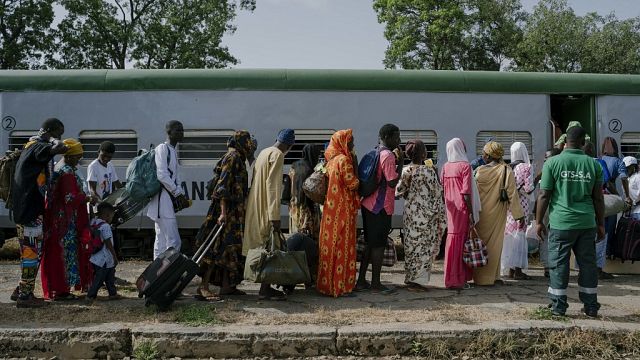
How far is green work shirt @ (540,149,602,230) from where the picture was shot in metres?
4.77

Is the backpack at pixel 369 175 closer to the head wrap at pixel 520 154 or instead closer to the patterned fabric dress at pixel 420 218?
the patterned fabric dress at pixel 420 218

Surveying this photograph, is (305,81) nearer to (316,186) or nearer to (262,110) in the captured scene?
(262,110)

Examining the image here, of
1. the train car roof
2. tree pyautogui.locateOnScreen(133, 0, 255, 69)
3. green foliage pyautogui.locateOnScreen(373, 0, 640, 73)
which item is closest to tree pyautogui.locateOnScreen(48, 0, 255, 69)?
tree pyautogui.locateOnScreen(133, 0, 255, 69)

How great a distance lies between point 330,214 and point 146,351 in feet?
6.99

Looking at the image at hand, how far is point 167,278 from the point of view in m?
4.86

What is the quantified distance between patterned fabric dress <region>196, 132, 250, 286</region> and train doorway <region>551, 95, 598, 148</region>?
5.31 meters

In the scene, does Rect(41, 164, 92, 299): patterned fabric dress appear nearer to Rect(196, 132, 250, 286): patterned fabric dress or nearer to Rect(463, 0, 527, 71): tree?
Rect(196, 132, 250, 286): patterned fabric dress

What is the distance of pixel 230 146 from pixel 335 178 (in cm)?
105

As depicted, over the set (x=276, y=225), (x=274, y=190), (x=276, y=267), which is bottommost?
(x=276, y=267)

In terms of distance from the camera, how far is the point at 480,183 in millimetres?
6344

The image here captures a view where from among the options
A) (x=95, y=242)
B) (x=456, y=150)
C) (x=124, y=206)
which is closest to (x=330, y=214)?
(x=456, y=150)

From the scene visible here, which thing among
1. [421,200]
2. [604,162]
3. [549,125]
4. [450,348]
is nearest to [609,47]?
[549,125]

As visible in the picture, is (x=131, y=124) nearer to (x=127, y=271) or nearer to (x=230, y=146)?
(x=127, y=271)

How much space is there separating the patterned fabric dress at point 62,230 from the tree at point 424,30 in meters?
21.1
